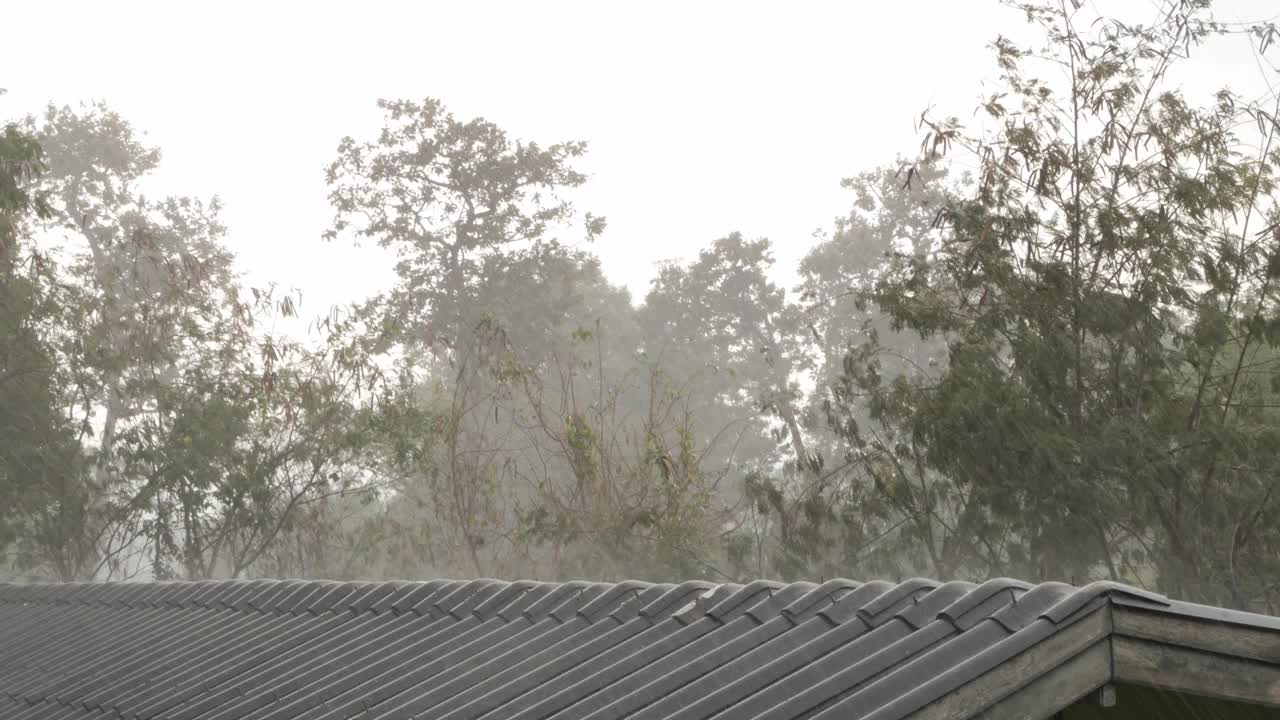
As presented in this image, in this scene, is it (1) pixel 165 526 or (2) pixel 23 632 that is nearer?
(2) pixel 23 632

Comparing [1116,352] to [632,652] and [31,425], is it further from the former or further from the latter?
[31,425]

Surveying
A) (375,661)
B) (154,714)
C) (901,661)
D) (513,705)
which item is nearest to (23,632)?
(154,714)

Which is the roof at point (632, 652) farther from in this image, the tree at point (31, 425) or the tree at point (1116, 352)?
the tree at point (31, 425)

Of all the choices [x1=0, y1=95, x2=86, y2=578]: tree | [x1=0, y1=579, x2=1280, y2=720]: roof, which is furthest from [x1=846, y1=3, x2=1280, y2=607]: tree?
[x1=0, y1=95, x2=86, y2=578]: tree

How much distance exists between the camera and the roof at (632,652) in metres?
2.32

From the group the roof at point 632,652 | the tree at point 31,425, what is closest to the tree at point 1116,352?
the roof at point 632,652

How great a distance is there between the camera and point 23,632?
7277 mm

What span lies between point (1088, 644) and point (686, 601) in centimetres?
178

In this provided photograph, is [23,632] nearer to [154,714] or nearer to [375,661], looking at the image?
[154,714]

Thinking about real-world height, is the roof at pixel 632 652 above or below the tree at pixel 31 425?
below

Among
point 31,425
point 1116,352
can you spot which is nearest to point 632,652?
point 1116,352

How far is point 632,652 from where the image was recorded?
3.66m

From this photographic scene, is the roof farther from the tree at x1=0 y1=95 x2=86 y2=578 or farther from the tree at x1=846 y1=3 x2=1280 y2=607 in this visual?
the tree at x1=0 y1=95 x2=86 y2=578

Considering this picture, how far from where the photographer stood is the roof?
232cm
